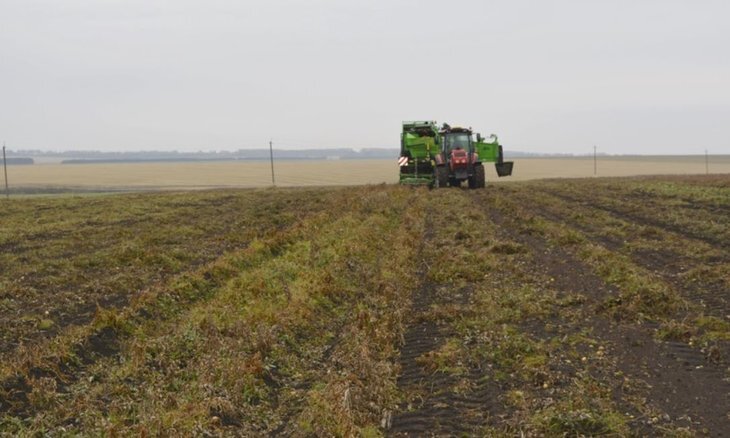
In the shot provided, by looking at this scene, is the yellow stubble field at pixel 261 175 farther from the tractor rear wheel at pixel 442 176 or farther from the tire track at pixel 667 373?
the tire track at pixel 667 373

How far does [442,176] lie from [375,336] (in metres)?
28.4

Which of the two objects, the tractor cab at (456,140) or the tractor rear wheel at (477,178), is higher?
the tractor cab at (456,140)

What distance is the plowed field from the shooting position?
19.9ft

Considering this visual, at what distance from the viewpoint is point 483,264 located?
13.1 meters

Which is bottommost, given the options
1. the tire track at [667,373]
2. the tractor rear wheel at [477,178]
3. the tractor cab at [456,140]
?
the tire track at [667,373]

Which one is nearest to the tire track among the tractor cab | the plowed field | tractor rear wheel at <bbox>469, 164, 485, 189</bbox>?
the plowed field

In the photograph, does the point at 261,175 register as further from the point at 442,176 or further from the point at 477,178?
the point at 442,176

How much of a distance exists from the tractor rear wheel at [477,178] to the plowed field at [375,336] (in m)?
19.6

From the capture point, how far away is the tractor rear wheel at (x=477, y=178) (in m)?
37.1

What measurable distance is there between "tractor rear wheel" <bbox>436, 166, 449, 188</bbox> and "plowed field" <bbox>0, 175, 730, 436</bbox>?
1842 cm

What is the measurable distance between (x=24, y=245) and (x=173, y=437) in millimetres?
15380

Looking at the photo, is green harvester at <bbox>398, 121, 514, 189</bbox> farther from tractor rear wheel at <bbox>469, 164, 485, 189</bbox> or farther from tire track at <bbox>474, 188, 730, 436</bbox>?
tire track at <bbox>474, 188, 730, 436</bbox>

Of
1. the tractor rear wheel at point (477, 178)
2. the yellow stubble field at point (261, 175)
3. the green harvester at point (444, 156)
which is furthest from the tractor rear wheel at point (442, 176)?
the yellow stubble field at point (261, 175)

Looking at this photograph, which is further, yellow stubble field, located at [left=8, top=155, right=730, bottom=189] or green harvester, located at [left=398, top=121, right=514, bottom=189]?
yellow stubble field, located at [left=8, top=155, right=730, bottom=189]
